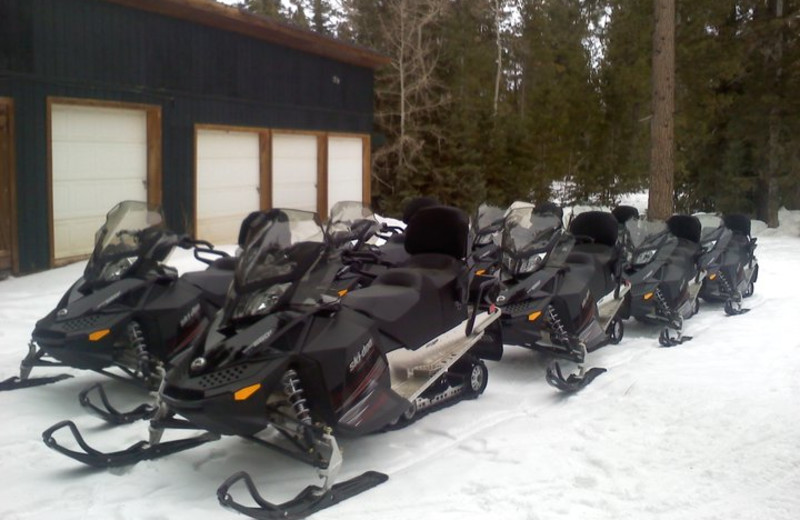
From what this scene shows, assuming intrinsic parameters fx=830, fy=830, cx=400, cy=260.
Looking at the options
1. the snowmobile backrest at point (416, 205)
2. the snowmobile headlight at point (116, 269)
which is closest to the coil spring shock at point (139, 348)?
the snowmobile headlight at point (116, 269)

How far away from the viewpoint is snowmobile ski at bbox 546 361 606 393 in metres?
5.73

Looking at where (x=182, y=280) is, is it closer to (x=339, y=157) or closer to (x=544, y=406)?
(x=544, y=406)

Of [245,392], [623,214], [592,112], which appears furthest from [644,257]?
[592,112]

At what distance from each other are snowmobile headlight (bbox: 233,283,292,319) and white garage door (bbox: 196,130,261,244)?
28.8 ft

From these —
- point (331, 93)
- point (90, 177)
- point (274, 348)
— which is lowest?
point (274, 348)

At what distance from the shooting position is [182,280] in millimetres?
5750

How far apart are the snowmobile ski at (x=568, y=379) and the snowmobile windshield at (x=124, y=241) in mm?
2766

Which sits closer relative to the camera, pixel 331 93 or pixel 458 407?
pixel 458 407

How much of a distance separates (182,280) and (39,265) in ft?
15.8

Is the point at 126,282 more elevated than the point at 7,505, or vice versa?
the point at 126,282

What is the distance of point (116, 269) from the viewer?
543cm

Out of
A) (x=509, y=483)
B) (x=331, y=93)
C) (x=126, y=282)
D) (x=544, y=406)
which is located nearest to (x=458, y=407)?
(x=544, y=406)

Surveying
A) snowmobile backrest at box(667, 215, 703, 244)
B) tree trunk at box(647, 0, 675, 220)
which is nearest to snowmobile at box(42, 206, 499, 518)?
snowmobile backrest at box(667, 215, 703, 244)

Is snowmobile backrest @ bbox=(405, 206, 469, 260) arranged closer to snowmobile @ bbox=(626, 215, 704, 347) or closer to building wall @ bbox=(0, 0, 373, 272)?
snowmobile @ bbox=(626, 215, 704, 347)
